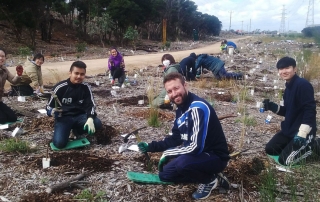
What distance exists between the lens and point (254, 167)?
3682 millimetres

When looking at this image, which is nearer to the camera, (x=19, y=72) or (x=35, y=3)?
(x=19, y=72)

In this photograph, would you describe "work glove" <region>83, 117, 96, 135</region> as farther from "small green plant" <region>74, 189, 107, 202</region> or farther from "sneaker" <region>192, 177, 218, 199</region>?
"sneaker" <region>192, 177, 218, 199</region>

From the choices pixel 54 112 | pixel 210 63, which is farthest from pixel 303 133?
pixel 210 63

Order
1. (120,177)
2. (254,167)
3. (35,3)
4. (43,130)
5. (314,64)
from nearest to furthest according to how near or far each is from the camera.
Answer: (120,177)
(254,167)
(43,130)
(314,64)
(35,3)

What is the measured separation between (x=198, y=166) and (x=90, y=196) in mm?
1009

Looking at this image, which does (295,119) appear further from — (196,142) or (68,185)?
(68,185)

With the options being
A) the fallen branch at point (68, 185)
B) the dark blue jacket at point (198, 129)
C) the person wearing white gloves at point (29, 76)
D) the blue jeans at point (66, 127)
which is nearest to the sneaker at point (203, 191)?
the dark blue jacket at point (198, 129)

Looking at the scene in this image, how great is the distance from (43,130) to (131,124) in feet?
4.42

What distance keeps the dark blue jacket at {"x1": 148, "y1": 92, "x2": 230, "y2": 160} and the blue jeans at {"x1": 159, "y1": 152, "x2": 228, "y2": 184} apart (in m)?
0.06

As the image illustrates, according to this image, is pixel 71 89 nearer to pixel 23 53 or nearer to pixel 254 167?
pixel 254 167

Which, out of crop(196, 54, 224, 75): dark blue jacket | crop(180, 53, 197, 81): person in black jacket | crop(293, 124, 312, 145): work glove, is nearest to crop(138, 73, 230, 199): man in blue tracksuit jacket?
crop(293, 124, 312, 145): work glove

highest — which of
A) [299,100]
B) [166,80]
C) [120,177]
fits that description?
[166,80]

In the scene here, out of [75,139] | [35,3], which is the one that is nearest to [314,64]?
[75,139]

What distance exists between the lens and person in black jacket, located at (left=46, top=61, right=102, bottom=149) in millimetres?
4184
